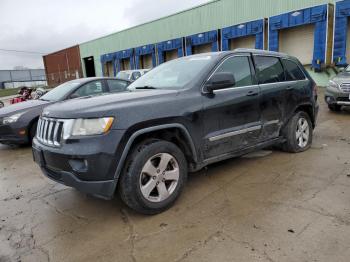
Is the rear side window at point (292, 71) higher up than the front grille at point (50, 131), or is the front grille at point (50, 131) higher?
the rear side window at point (292, 71)

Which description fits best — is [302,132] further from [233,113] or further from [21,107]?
[21,107]

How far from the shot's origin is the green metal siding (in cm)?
1680

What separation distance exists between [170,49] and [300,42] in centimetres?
1079

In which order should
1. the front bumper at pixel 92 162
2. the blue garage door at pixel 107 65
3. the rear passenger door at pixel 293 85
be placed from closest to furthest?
the front bumper at pixel 92 162
the rear passenger door at pixel 293 85
the blue garage door at pixel 107 65

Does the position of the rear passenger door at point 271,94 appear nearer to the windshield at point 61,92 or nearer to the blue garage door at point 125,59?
the windshield at point 61,92

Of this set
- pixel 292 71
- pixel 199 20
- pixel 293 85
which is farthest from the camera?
pixel 199 20

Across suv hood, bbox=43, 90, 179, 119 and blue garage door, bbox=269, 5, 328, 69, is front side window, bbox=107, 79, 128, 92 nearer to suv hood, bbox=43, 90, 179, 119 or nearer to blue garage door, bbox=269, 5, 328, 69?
suv hood, bbox=43, 90, 179, 119

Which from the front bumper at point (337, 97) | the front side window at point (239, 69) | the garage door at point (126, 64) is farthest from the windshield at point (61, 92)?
the garage door at point (126, 64)

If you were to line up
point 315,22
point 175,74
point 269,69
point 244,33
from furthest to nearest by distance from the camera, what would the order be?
point 244,33 → point 315,22 → point 269,69 → point 175,74

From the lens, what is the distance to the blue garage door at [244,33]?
17.4m

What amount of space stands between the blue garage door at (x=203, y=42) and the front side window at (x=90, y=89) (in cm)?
1447

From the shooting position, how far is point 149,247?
2514 millimetres

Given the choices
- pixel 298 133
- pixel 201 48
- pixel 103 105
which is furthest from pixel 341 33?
pixel 103 105

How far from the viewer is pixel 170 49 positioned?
23.7 metres
